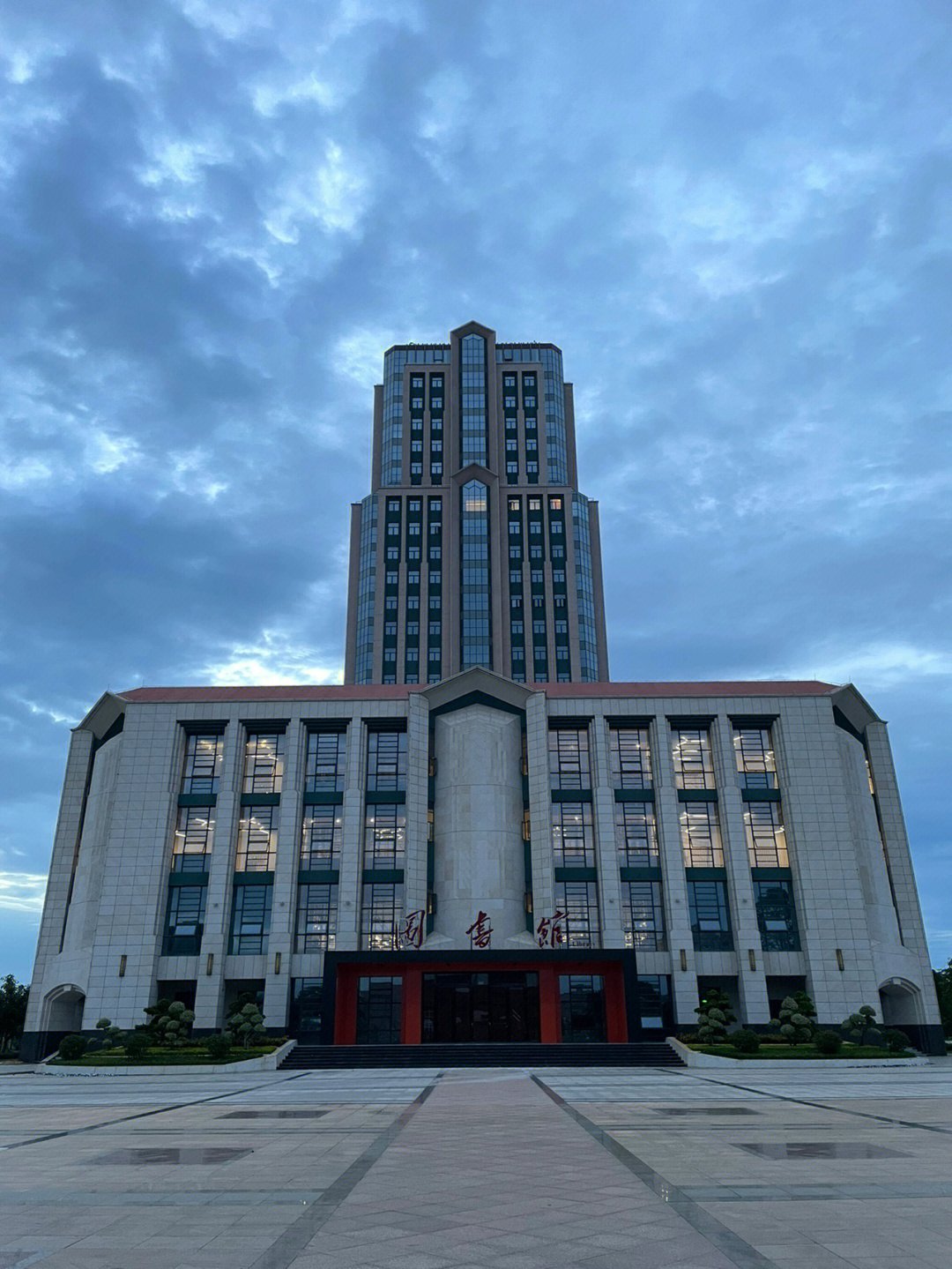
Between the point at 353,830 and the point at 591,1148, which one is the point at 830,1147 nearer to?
the point at 591,1148

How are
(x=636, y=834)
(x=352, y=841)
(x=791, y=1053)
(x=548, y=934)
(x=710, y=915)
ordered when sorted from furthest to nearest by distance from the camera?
1. (x=636, y=834)
2. (x=352, y=841)
3. (x=710, y=915)
4. (x=548, y=934)
5. (x=791, y=1053)

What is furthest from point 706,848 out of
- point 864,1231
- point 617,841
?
point 864,1231

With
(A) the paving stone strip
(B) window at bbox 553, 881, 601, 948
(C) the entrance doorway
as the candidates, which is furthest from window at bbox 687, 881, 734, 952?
(A) the paving stone strip

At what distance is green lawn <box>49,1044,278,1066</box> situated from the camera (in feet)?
154

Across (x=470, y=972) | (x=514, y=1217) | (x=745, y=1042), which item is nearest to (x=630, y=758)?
(x=470, y=972)

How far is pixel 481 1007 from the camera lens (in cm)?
6206

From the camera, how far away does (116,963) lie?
62.2 meters

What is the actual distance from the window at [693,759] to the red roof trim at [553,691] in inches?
131

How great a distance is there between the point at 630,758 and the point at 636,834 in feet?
19.9

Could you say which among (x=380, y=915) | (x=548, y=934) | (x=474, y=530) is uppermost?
(x=474, y=530)

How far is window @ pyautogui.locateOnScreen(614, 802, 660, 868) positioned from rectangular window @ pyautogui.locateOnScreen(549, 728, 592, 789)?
359 centimetres

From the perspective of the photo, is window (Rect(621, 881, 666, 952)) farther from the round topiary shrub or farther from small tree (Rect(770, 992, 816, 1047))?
the round topiary shrub

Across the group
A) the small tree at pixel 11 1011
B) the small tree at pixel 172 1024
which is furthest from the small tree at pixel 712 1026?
the small tree at pixel 11 1011

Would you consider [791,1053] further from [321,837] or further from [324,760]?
[324,760]
